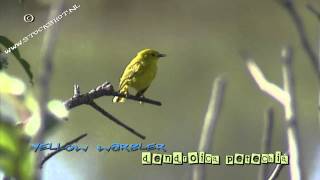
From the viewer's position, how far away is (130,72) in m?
1.85

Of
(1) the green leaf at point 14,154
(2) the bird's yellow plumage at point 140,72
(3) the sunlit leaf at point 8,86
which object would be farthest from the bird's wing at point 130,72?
(1) the green leaf at point 14,154

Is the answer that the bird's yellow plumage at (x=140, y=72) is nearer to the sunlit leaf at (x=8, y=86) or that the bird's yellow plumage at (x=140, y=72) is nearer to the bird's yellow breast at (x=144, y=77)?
the bird's yellow breast at (x=144, y=77)

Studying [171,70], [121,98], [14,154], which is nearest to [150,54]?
[171,70]

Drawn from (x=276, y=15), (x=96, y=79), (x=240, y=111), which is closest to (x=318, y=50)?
(x=276, y=15)

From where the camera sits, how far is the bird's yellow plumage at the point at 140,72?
1.81 m

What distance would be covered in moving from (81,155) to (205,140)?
62.8 inches

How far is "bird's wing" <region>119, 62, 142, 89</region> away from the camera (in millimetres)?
1820

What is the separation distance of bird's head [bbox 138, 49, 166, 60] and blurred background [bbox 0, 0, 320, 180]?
0.02 metres

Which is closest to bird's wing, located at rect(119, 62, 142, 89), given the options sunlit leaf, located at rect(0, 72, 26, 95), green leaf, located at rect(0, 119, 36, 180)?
sunlit leaf, located at rect(0, 72, 26, 95)

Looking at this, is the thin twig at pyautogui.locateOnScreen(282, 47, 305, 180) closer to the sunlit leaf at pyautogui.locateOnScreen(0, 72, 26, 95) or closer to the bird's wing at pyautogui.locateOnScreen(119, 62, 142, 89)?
the sunlit leaf at pyautogui.locateOnScreen(0, 72, 26, 95)

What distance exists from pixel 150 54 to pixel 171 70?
4.0 inches

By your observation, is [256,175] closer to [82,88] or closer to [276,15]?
[276,15]

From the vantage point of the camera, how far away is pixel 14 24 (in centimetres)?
195

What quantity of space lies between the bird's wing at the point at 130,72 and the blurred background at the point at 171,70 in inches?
1.8
